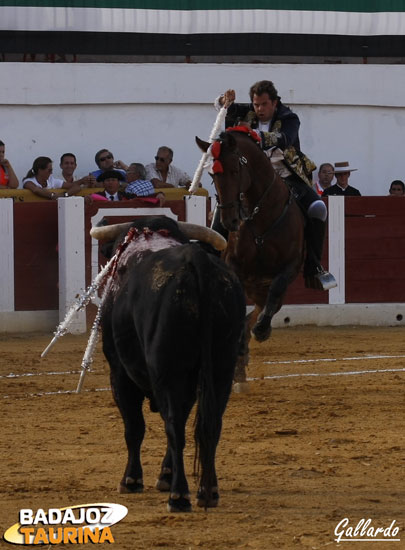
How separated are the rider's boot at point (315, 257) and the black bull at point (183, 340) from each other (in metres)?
3.66

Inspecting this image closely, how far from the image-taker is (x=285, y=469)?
559 centimetres

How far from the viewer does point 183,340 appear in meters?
4.56

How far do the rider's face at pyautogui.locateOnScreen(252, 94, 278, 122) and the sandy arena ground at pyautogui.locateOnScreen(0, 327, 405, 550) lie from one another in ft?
6.02

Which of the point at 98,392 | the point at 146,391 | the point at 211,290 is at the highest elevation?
→ the point at 211,290

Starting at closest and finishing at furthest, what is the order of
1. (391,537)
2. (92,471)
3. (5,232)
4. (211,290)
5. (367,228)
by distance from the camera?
1. (391,537)
2. (211,290)
3. (92,471)
4. (5,232)
5. (367,228)

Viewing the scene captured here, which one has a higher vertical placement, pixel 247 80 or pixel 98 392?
pixel 247 80

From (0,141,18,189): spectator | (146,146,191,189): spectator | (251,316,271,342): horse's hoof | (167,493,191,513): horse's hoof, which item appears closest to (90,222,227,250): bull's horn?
(167,493,191,513): horse's hoof

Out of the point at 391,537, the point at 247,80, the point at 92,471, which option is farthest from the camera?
the point at 247,80

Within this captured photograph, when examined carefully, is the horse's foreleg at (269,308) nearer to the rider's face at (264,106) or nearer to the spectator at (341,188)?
the rider's face at (264,106)

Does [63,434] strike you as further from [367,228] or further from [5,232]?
[367,228]

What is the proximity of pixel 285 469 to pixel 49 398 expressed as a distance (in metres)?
2.81

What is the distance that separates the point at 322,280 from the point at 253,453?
2685 millimetres

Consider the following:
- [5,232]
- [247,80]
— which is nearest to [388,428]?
[5,232]

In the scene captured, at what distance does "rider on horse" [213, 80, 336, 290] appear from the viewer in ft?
26.6
